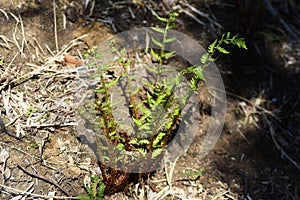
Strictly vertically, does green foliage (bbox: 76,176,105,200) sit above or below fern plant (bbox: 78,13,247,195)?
below

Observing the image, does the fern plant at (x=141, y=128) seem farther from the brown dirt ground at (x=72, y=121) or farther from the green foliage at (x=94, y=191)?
the brown dirt ground at (x=72, y=121)

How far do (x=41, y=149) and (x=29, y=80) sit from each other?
A: 0.47m

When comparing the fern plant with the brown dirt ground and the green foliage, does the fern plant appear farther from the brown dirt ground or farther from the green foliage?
the brown dirt ground

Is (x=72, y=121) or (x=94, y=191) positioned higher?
(x=72, y=121)

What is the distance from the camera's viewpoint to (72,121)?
2611 millimetres

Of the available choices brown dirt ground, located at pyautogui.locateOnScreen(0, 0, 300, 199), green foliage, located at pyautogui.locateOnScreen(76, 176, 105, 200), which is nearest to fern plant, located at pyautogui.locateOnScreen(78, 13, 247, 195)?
green foliage, located at pyautogui.locateOnScreen(76, 176, 105, 200)

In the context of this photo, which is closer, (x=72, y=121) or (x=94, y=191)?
(x=94, y=191)

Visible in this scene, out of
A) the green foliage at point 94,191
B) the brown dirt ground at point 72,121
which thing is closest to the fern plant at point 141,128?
the green foliage at point 94,191

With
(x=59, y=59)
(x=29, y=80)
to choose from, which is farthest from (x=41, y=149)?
(x=59, y=59)

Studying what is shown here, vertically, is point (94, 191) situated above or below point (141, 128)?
below

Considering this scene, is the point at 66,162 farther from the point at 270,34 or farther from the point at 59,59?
the point at 270,34

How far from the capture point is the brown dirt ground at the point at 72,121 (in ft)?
7.98

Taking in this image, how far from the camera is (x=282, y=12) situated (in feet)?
12.2

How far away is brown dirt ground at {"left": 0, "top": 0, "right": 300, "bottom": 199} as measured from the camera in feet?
7.98
